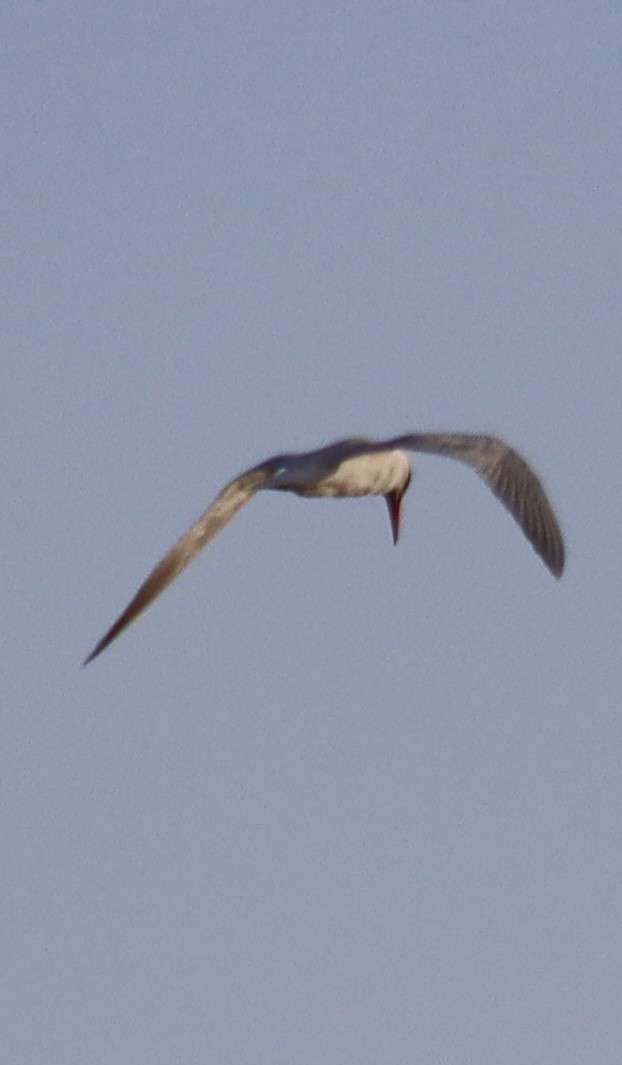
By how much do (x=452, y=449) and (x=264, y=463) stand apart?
88.9 inches

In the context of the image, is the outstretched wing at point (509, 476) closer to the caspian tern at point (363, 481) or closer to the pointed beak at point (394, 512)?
the caspian tern at point (363, 481)

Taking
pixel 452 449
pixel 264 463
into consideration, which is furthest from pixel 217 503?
pixel 452 449

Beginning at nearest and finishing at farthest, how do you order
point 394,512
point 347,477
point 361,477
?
point 347,477
point 361,477
point 394,512

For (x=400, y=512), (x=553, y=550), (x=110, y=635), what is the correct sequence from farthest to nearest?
1. (x=400, y=512)
2. (x=110, y=635)
3. (x=553, y=550)

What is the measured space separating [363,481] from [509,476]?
1.78 meters

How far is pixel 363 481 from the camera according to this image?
81.5ft

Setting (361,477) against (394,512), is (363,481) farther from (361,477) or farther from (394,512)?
(394,512)

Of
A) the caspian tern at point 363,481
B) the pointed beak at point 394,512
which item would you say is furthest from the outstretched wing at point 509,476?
the pointed beak at point 394,512

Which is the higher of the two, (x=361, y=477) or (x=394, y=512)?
(x=361, y=477)

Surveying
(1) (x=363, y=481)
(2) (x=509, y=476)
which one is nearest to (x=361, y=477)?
(1) (x=363, y=481)

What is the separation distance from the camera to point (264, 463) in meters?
25.0

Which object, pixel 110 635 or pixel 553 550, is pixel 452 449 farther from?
pixel 110 635

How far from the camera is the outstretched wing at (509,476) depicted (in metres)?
22.9

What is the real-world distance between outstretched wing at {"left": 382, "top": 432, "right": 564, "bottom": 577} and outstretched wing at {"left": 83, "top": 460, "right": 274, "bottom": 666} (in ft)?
4.97
